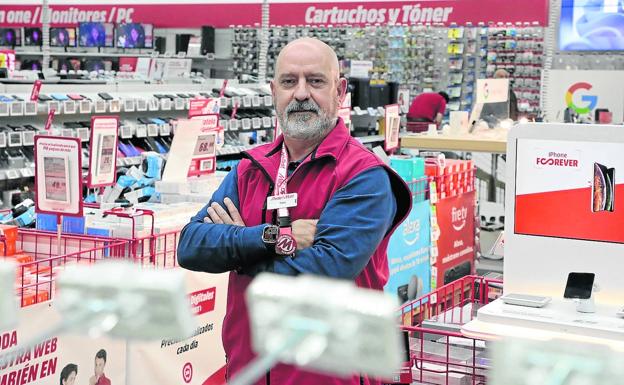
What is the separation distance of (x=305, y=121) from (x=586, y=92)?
23.9ft

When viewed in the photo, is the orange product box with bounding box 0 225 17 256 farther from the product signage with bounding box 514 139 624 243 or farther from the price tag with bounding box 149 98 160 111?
the price tag with bounding box 149 98 160 111

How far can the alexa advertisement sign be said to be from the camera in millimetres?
12315

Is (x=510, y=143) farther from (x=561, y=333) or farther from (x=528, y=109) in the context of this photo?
(x=528, y=109)

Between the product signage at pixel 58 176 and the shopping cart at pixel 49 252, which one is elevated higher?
the product signage at pixel 58 176

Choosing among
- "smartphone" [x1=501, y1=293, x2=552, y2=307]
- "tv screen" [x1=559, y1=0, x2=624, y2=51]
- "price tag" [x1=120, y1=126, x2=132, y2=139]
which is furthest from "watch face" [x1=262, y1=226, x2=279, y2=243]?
"tv screen" [x1=559, y1=0, x2=624, y2=51]

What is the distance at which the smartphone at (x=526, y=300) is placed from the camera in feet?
8.20

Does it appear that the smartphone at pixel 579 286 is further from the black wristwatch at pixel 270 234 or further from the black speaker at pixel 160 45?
the black speaker at pixel 160 45

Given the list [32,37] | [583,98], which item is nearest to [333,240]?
[583,98]

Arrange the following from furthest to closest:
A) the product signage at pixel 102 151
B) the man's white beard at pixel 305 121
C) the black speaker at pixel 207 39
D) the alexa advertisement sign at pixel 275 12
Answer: the black speaker at pixel 207 39 → the alexa advertisement sign at pixel 275 12 → the product signage at pixel 102 151 → the man's white beard at pixel 305 121

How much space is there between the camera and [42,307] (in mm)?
2924

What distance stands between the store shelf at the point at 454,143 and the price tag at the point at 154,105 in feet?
7.56

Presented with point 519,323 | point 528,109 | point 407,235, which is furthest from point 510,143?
point 528,109

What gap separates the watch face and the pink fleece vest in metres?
0.10

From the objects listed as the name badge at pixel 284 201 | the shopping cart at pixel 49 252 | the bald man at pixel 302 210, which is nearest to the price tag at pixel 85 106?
the shopping cart at pixel 49 252
